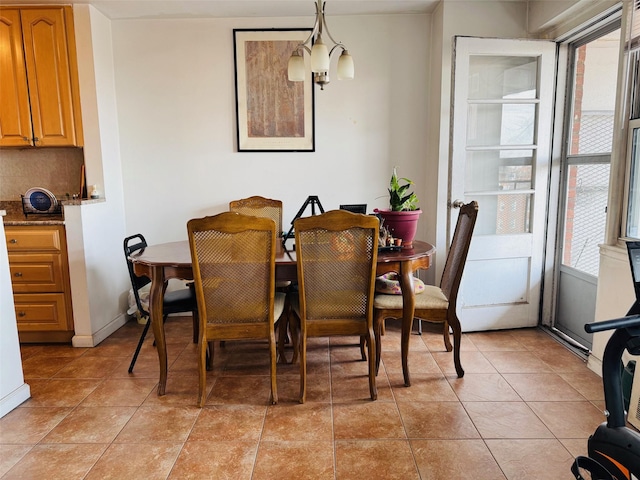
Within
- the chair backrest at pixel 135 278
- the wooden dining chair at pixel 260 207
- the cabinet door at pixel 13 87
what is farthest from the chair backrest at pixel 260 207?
the cabinet door at pixel 13 87

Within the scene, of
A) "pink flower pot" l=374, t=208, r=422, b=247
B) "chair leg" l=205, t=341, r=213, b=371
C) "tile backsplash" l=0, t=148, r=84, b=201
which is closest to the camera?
"pink flower pot" l=374, t=208, r=422, b=247

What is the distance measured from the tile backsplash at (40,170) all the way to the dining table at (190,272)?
1.58 meters

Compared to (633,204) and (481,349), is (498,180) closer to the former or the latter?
(633,204)

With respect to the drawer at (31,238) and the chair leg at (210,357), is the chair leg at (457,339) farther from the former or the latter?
the drawer at (31,238)

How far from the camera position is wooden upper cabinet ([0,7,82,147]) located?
311 cm

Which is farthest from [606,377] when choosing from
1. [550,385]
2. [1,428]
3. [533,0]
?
[533,0]

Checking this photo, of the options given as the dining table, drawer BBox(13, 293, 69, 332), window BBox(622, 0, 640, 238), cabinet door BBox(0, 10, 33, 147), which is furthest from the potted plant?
cabinet door BBox(0, 10, 33, 147)

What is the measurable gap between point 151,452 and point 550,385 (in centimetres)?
215

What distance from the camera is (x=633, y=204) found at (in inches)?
93.6

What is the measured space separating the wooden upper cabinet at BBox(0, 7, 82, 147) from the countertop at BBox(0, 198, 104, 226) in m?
0.53

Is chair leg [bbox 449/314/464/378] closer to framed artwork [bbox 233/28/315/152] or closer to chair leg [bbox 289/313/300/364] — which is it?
chair leg [bbox 289/313/300/364]

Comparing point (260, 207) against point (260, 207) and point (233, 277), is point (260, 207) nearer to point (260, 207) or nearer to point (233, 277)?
point (260, 207)

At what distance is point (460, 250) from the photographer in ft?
8.20

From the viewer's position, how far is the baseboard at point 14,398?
7.23 feet
